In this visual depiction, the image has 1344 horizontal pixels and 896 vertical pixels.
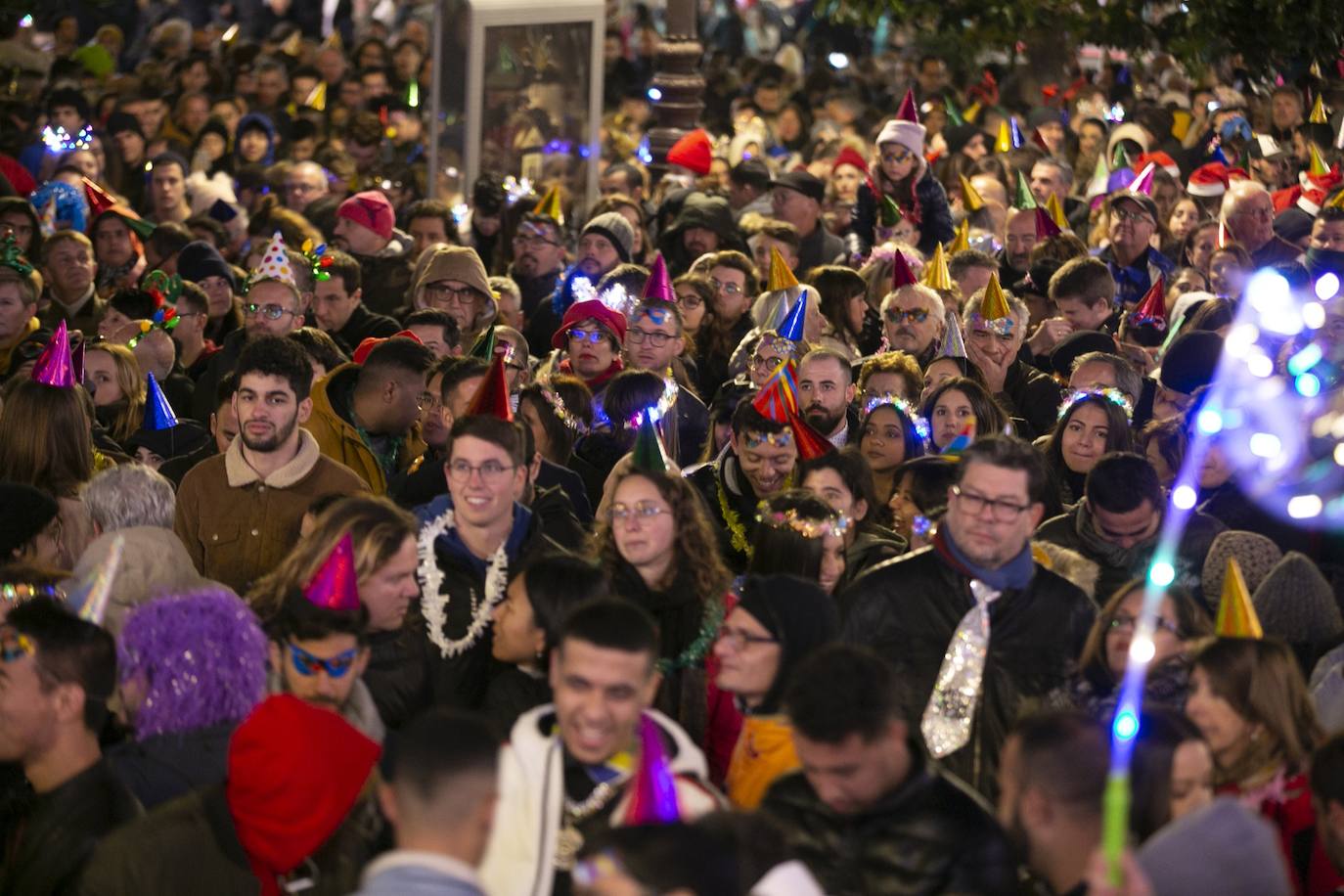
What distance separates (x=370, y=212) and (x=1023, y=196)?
404cm

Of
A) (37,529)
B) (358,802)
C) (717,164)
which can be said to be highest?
(717,164)

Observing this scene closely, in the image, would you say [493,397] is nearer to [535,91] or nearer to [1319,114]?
[535,91]

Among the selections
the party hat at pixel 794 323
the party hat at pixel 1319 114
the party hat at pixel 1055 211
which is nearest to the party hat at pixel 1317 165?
the party hat at pixel 1319 114

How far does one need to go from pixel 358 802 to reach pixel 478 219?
28.2ft

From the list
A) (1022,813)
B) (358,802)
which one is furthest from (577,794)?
(1022,813)

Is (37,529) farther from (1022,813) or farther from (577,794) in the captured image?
(1022,813)

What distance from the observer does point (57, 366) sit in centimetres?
718

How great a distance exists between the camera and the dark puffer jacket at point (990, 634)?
220 inches

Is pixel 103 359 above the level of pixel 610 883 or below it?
above

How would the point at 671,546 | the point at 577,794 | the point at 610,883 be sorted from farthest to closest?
the point at 671,546 → the point at 577,794 → the point at 610,883

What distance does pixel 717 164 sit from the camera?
50.1 feet

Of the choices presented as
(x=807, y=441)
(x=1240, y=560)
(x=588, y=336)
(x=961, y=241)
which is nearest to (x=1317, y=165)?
(x=961, y=241)

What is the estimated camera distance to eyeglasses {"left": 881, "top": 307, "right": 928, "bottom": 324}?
30.8 ft

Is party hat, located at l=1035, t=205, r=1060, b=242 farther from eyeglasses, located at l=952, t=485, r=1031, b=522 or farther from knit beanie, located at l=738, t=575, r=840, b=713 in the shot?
knit beanie, located at l=738, t=575, r=840, b=713
